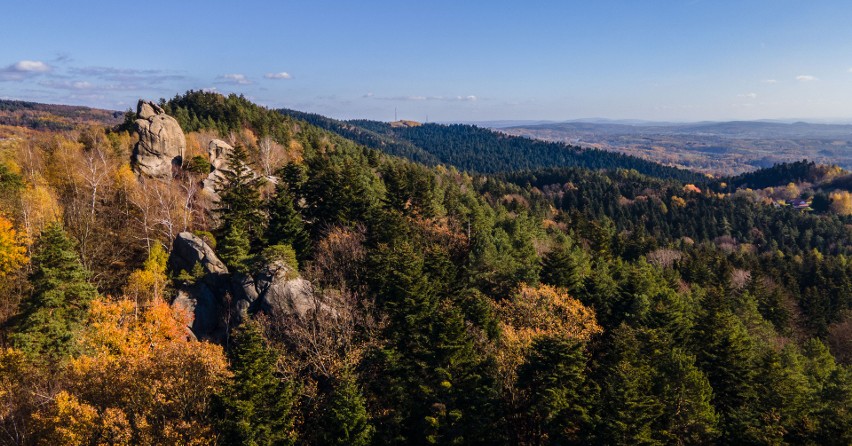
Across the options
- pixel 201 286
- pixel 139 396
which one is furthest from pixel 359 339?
pixel 201 286

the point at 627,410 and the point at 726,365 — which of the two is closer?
the point at 627,410

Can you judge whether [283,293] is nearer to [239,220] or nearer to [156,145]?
[239,220]

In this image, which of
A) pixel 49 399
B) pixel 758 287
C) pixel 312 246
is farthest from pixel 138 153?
pixel 758 287

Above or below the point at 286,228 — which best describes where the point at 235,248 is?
below

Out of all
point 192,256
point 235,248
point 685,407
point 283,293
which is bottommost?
point 685,407

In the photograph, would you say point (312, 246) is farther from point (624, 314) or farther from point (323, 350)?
point (624, 314)

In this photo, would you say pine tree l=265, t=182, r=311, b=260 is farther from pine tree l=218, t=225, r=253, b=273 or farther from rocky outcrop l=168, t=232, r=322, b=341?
rocky outcrop l=168, t=232, r=322, b=341
